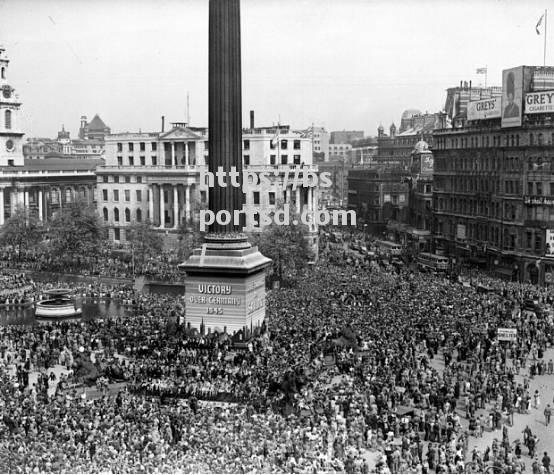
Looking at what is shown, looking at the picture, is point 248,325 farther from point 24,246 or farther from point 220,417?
point 24,246

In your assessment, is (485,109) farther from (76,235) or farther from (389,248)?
(76,235)

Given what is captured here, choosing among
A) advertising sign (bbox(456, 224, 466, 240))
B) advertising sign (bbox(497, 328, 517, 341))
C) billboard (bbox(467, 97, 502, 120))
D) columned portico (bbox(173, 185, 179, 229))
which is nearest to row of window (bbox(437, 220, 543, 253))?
advertising sign (bbox(456, 224, 466, 240))

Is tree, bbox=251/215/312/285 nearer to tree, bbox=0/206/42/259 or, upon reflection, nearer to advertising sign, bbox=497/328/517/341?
tree, bbox=0/206/42/259

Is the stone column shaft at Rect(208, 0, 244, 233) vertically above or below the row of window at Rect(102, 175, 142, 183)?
above

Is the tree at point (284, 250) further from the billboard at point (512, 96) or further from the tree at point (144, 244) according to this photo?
the billboard at point (512, 96)

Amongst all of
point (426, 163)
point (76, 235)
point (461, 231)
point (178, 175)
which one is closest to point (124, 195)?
point (178, 175)

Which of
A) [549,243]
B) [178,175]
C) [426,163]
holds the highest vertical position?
[426,163]

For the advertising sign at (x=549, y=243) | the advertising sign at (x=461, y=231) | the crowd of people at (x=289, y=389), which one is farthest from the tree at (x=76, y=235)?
the advertising sign at (x=549, y=243)
